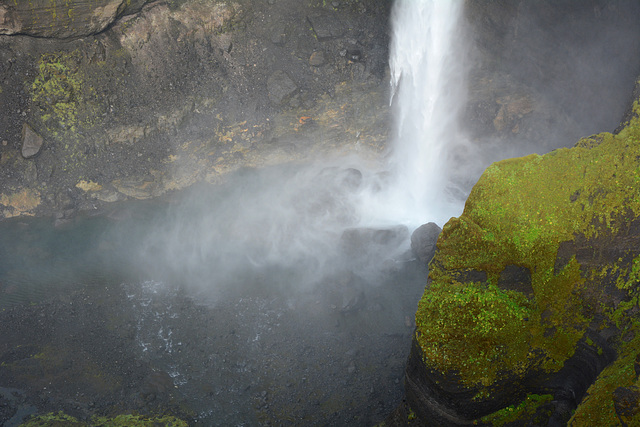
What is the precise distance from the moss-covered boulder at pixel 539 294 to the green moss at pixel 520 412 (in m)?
0.02

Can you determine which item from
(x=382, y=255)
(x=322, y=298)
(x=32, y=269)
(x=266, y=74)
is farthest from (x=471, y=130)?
(x=32, y=269)

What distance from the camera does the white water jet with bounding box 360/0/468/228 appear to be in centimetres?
2323

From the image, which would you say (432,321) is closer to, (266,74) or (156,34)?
(266,74)

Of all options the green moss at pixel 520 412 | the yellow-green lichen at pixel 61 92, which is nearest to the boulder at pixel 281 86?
the yellow-green lichen at pixel 61 92

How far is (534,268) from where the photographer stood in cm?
982

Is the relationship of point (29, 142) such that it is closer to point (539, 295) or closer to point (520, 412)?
point (539, 295)

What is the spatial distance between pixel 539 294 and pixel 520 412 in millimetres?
2884

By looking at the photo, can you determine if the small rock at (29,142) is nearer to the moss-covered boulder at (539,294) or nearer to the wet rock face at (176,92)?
the wet rock face at (176,92)

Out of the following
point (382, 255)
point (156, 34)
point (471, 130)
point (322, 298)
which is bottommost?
point (322, 298)

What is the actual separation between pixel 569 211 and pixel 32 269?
76.1ft

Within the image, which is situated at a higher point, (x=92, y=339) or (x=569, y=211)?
(x=569, y=211)

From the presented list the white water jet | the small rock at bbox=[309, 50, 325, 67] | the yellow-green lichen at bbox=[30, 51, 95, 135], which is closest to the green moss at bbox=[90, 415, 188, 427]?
the white water jet

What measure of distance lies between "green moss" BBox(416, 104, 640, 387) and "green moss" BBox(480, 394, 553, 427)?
32.8 inches

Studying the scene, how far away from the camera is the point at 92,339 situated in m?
16.7
